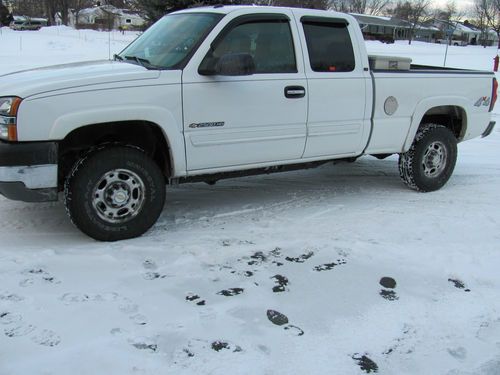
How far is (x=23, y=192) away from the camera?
4.05m

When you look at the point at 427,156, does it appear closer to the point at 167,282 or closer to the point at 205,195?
the point at 205,195

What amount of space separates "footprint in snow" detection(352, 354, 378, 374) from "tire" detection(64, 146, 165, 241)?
2.22 meters

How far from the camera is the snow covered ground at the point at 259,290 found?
9.75 feet

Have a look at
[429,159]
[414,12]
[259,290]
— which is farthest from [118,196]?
[414,12]

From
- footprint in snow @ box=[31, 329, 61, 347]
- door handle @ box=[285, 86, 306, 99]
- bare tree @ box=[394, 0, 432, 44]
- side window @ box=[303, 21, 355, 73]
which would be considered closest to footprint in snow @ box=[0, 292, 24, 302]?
footprint in snow @ box=[31, 329, 61, 347]

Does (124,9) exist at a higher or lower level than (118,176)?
higher

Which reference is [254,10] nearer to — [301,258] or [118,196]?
[118,196]

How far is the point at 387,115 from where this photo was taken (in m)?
5.69

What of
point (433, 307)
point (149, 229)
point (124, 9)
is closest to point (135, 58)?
point (149, 229)

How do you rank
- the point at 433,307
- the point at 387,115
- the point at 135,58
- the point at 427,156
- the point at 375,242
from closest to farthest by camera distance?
the point at 433,307
the point at 375,242
the point at 135,58
the point at 387,115
the point at 427,156

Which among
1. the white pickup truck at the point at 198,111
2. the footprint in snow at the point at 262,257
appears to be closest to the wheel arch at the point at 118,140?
the white pickup truck at the point at 198,111

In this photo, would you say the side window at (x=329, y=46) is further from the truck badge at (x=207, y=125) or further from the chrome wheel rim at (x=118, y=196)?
the chrome wheel rim at (x=118, y=196)

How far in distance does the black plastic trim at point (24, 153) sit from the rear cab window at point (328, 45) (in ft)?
8.37

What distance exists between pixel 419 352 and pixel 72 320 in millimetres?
2054
